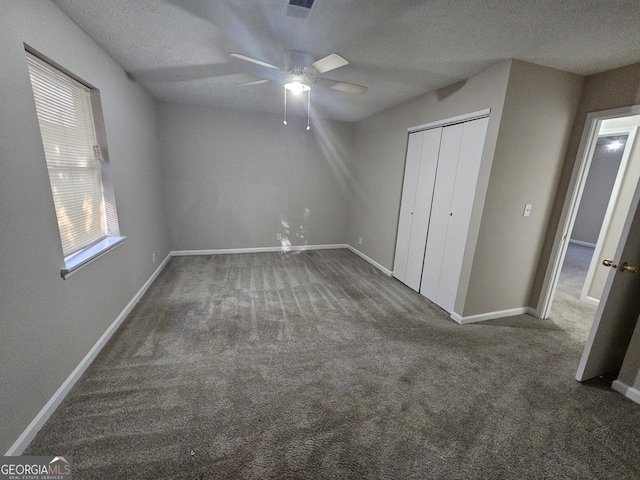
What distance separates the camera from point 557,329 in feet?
8.75

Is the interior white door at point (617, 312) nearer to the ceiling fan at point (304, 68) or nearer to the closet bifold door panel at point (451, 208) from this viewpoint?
the closet bifold door panel at point (451, 208)

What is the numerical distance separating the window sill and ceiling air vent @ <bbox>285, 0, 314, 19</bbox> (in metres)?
2.18

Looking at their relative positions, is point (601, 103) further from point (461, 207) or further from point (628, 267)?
point (628, 267)

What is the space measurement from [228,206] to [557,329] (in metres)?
4.73

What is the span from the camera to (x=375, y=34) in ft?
6.19

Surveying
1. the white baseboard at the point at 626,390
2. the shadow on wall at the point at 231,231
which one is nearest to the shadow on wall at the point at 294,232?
the shadow on wall at the point at 231,231

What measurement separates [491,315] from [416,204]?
1.53 meters

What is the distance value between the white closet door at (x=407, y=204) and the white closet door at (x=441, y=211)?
0.39m

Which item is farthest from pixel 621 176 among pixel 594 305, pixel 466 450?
pixel 466 450

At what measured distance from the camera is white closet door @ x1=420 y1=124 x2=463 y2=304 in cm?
279

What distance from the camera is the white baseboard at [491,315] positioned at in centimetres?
270

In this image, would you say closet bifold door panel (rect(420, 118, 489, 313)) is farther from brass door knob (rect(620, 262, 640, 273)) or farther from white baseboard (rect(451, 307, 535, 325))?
brass door knob (rect(620, 262, 640, 273))

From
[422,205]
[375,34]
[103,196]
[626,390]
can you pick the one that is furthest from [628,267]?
[103,196]

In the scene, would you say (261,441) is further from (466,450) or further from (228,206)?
(228,206)
